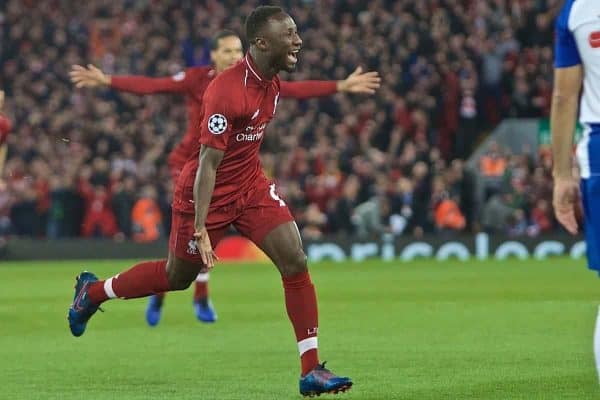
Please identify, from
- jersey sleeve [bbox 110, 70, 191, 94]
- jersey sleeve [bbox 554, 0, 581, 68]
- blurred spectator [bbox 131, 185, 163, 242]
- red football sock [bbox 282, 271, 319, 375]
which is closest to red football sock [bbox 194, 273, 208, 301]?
jersey sleeve [bbox 110, 70, 191, 94]

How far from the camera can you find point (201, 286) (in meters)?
12.0

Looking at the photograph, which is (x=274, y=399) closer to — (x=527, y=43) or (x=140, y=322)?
(x=140, y=322)

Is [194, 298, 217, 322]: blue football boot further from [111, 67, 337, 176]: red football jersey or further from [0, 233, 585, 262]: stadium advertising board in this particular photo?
[0, 233, 585, 262]: stadium advertising board

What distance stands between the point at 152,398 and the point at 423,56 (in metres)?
21.1

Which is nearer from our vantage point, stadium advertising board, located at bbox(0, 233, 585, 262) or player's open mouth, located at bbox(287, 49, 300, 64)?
player's open mouth, located at bbox(287, 49, 300, 64)

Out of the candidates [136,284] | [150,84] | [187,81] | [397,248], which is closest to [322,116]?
[397,248]

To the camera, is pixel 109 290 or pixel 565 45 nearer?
pixel 565 45

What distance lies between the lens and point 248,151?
8.01 meters

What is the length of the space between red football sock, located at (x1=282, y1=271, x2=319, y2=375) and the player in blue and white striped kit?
7.70ft

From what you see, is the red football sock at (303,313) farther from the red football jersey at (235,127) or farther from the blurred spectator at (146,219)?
the blurred spectator at (146,219)

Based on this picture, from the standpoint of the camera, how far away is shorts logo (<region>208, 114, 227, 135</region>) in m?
7.45

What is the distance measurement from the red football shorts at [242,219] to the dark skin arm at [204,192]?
1.46ft

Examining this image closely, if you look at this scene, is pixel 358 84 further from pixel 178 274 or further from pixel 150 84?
pixel 150 84

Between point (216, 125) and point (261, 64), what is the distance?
0.50m
